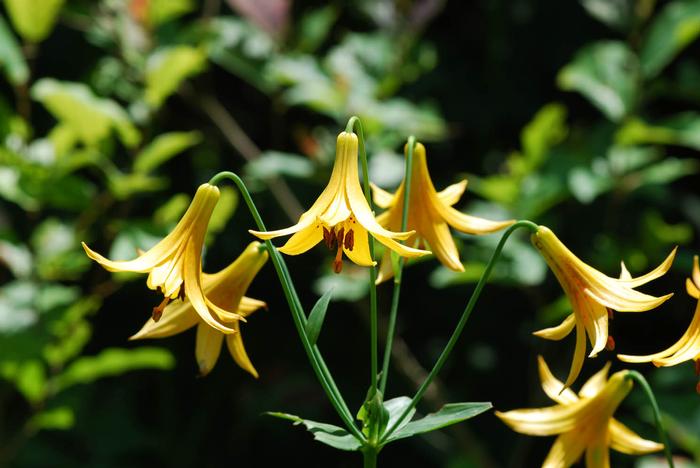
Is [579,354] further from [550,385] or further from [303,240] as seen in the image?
[303,240]

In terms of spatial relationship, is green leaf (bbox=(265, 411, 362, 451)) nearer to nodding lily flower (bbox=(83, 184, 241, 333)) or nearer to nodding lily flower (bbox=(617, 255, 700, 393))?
nodding lily flower (bbox=(83, 184, 241, 333))

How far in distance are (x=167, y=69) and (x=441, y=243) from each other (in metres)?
1.08

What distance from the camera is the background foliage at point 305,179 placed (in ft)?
7.95

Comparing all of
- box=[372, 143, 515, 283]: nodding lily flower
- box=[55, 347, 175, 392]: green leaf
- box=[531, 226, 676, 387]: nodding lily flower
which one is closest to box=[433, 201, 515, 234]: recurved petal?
box=[372, 143, 515, 283]: nodding lily flower

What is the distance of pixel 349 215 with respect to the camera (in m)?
1.37

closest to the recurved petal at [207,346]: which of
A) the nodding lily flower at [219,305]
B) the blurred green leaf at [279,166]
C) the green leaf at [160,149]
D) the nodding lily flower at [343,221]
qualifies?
the nodding lily flower at [219,305]

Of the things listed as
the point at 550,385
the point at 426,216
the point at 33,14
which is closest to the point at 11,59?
the point at 33,14

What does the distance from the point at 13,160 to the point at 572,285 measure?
140cm

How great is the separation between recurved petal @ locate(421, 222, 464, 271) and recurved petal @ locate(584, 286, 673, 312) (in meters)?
0.26

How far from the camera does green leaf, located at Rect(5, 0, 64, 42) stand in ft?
7.86

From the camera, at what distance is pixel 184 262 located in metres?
1.40

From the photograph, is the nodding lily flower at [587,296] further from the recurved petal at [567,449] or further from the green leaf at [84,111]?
the green leaf at [84,111]

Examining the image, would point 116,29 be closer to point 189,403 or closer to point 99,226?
point 99,226

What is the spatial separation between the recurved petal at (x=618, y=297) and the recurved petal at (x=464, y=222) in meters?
0.19
